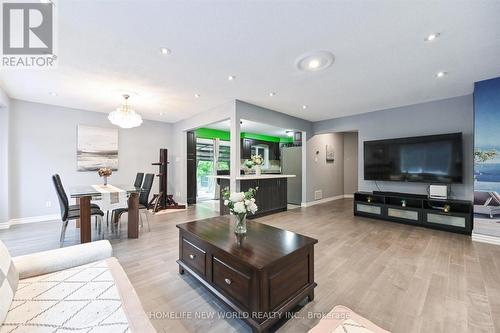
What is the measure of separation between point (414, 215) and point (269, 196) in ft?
9.68

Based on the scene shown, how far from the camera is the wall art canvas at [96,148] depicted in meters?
4.89

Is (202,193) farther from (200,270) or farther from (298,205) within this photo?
(200,270)

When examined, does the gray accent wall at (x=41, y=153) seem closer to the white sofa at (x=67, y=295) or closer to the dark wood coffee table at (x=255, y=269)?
the white sofa at (x=67, y=295)

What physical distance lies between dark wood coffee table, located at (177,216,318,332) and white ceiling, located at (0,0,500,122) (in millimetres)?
2034

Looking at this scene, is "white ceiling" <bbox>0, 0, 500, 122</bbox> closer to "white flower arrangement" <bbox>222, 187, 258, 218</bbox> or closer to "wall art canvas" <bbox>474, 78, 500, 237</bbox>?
"wall art canvas" <bbox>474, 78, 500, 237</bbox>

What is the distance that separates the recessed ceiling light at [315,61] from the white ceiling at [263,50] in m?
0.11

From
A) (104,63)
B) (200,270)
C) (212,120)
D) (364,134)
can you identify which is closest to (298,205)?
(364,134)

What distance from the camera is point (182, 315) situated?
163 centimetres

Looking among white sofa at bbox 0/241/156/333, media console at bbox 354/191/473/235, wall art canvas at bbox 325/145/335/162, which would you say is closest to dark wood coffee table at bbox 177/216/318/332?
white sofa at bbox 0/241/156/333

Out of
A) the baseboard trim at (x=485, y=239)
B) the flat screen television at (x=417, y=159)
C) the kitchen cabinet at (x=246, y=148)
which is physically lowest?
the baseboard trim at (x=485, y=239)

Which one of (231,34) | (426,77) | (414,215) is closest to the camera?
(231,34)

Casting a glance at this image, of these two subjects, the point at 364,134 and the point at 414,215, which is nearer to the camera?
the point at 414,215

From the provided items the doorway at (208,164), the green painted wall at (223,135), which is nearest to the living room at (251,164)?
the green painted wall at (223,135)

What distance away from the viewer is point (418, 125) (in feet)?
14.5
